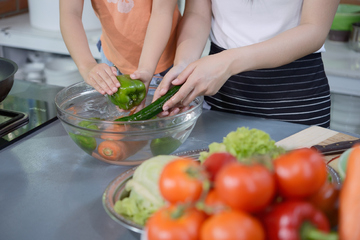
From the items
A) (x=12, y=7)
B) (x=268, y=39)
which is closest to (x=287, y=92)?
(x=268, y=39)

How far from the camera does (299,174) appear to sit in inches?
18.6

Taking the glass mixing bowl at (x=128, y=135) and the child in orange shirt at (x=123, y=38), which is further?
the child in orange shirt at (x=123, y=38)

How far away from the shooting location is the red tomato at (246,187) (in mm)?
448

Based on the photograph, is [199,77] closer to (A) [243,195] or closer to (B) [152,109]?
(B) [152,109]

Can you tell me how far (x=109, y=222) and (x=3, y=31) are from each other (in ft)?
6.82

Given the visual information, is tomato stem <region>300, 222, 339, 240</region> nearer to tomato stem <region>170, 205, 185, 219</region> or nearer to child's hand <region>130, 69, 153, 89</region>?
tomato stem <region>170, 205, 185, 219</region>

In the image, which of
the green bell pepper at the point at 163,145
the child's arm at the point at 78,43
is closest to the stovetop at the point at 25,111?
the child's arm at the point at 78,43

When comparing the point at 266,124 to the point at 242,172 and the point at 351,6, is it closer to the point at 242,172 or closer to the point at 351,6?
the point at 242,172

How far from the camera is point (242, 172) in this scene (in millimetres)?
457

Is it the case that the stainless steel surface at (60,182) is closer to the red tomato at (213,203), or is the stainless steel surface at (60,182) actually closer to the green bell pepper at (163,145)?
the green bell pepper at (163,145)

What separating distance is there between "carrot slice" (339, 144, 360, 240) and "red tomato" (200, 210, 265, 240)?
0.11 meters

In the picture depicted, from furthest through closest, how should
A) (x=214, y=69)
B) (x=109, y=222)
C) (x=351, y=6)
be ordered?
(x=351, y=6), (x=214, y=69), (x=109, y=222)

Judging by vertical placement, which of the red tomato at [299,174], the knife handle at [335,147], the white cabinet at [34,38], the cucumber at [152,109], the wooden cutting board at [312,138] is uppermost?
the red tomato at [299,174]

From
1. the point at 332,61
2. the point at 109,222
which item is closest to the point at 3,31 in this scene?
the point at 332,61
